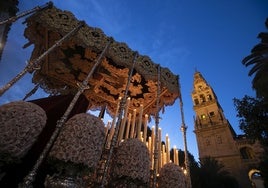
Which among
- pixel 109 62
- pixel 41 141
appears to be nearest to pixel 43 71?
pixel 109 62

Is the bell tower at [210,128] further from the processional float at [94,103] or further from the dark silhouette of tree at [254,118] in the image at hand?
the processional float at [94,103]

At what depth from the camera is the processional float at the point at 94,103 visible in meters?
2.28

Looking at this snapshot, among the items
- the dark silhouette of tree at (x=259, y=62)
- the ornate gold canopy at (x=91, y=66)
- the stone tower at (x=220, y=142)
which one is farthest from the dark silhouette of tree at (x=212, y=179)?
the ornate gold canopy at (x=91, y=66)

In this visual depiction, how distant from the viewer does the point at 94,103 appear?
23.8ft

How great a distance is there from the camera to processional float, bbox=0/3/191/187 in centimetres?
228

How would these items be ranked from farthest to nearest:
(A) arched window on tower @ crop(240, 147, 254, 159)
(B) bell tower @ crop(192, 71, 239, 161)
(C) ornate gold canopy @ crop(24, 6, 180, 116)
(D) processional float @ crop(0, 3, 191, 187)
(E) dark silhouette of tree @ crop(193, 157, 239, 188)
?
(B) bell tower @ crop(192, 71, 239, 161), (A) arched window on tower @ crop(240, 147, 254, 159), (E) dark silhouette of tree @ crop(193, 157, 239, 188), (C) ornate gold canopy @ crop(24, 6, 180, 116), (D) processional float @ crop(0, 3, 191, 187)

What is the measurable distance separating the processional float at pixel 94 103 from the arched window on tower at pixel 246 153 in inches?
1265

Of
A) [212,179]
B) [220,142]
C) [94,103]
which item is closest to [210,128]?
[220,142]

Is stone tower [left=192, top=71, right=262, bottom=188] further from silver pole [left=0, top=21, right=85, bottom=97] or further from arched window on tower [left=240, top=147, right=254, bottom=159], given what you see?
silver pole [left=0, top=21, right=85, bottom=97]

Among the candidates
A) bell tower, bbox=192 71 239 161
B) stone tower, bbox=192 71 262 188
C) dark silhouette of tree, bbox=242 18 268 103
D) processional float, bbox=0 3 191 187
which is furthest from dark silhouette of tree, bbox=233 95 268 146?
bell tower, bbox=192 71 239 161

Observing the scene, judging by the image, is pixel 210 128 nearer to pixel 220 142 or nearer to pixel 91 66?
pixel 220 142

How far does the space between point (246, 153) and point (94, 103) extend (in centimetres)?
3495

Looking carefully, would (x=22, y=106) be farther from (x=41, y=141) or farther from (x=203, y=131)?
(x=203, y=131)

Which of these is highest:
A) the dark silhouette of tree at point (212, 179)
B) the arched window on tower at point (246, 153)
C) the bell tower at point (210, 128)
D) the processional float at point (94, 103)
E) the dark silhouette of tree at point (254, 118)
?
the bell tower at point (210, 128)
